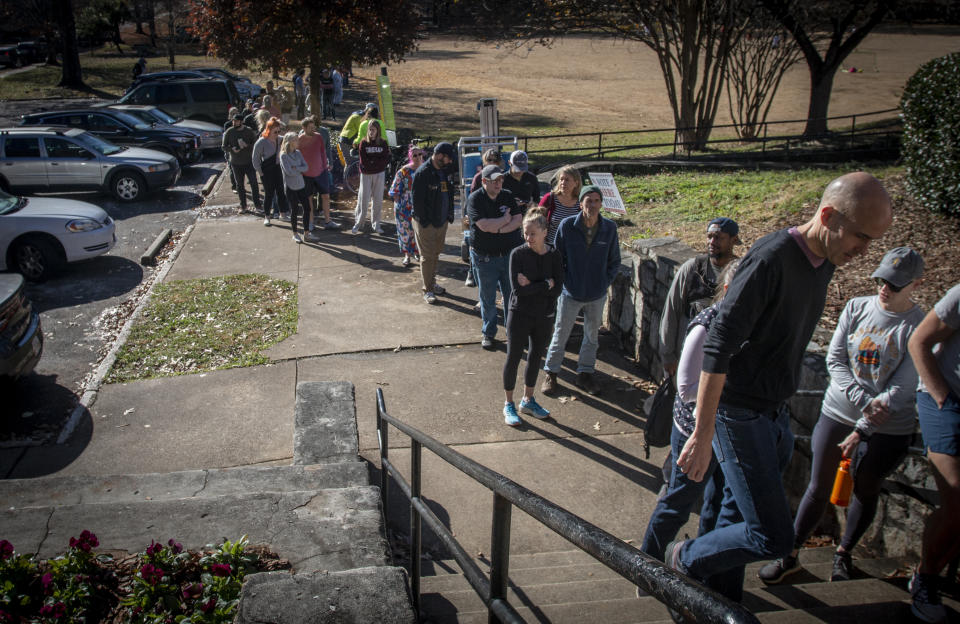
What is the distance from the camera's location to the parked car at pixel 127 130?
1783 centimetres

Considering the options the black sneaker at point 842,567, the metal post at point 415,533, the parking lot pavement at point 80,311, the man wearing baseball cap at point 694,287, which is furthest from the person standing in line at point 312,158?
the black sneaker at point 842,567

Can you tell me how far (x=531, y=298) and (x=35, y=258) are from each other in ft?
26.8

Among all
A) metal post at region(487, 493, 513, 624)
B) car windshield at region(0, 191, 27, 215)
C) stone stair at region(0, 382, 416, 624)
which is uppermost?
car windshield at region(0, 191, 27, 215)

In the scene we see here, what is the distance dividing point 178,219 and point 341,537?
12070 millimetres

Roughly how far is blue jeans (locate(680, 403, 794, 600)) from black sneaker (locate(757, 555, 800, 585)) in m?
0.92

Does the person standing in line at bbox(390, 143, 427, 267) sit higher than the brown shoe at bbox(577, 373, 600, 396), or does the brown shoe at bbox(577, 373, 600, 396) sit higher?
the person standing in line at bbox(390, 143, 427, 267)

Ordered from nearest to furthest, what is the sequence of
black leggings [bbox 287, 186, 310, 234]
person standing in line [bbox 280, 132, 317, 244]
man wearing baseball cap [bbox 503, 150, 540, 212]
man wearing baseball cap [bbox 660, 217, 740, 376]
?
man wearing baseball cap [bbox 660, 217, 740, 376], man wearing baseball cap [bbox 503, 150, 540, 212], person standing in line [bbox 280, 132, 317, 244], black leggings [bbox 287, 186, 310, 234]

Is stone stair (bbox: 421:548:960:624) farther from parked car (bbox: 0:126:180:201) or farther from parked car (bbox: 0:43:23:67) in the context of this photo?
parked car (bbox: 0:43:23:67)

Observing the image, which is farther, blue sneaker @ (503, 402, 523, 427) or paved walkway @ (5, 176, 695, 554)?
blue sneaker @ (503, 402, 523, 427)

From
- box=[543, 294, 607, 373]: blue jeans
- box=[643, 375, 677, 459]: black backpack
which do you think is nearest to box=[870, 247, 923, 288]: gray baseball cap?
box=[643, 375, 677, 459]: black backpack

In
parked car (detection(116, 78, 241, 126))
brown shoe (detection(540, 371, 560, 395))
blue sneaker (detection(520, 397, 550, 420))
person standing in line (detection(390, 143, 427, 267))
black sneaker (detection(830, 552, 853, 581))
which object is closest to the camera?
black sneaker (detection(830, 552, 853, 581))

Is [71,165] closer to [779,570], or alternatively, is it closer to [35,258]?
[35,258]

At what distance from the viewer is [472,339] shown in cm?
835

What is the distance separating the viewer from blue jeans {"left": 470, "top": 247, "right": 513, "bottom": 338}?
7.83 metres
